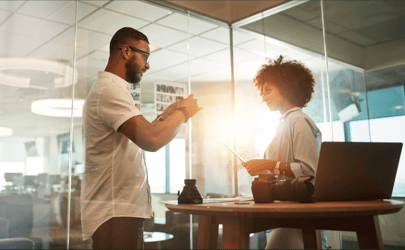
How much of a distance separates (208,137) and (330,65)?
1351mm

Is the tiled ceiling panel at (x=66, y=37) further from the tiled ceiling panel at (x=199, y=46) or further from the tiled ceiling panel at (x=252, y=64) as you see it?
the tiled ceiling panel at (x=252, y=64)

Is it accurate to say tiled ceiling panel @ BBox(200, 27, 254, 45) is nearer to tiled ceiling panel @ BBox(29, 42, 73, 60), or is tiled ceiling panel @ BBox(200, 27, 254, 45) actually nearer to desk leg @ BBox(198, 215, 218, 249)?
tiled ceiling panel @ BBox(29, 42, 73, 60)

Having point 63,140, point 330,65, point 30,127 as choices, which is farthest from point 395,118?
point 30,127

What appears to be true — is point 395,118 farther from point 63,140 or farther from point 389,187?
point 63,140

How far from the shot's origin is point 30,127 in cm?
261

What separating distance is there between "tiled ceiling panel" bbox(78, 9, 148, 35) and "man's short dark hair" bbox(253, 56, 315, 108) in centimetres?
154

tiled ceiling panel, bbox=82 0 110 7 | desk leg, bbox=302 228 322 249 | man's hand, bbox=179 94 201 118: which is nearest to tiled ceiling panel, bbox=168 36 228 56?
tiled ceiling panel, bbox=82 0 110 7

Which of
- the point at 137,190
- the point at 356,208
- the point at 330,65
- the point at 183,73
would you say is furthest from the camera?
the point at 183,73

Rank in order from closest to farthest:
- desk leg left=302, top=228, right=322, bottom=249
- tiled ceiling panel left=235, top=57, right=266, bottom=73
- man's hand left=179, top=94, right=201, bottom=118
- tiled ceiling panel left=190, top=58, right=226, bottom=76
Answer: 1. desk leg left=302, top=228, right=322, bottom=249
2. man's hand left=179, top=94, right=201, bottom=118
3. tiled ceiling panel left=190, top=58, right=226, bottom=76
4. tiled ceiling panel left=235, top=57, right=266, bottom=73

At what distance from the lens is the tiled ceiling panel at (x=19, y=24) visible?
2549 millimetres

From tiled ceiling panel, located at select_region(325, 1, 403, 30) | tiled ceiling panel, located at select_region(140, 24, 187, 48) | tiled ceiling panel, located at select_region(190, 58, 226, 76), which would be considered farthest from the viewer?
tiled ceiling panel, located at select_region(190, 58, 226, 76)

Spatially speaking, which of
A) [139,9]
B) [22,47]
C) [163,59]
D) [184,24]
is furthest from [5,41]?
[184,24]

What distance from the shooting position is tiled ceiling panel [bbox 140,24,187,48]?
3305mm

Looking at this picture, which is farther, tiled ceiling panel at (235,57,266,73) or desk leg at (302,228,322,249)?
tiled ceiling panel at (235,57,266,73)
